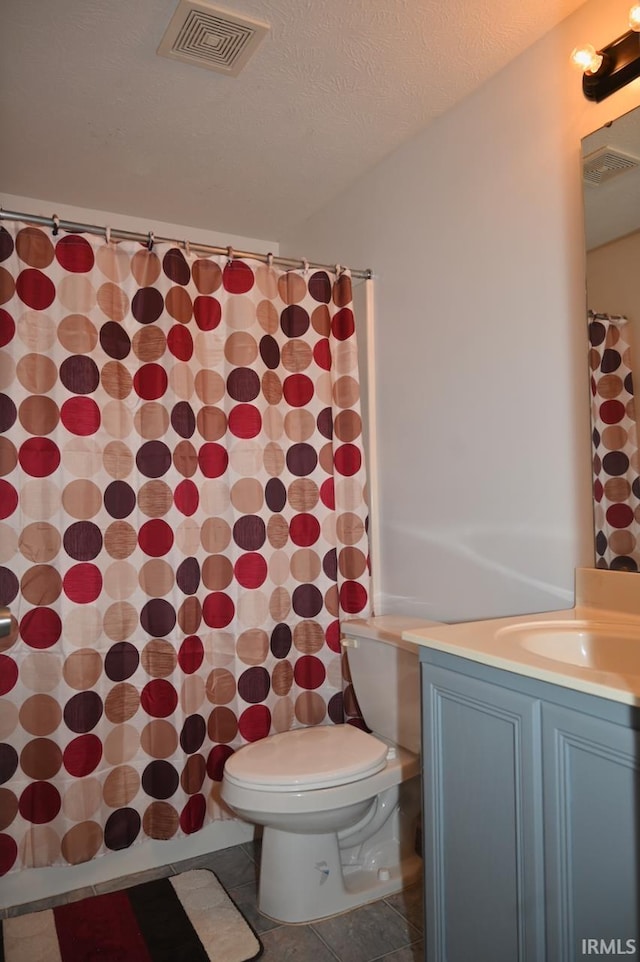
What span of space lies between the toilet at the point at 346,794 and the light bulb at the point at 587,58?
1.53m

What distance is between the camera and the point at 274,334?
2316mm

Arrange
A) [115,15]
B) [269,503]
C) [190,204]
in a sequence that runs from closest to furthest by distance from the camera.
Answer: [115,15] → [269,503] → [190,204]

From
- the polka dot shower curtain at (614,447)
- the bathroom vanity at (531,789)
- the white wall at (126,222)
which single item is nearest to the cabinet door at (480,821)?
the bathroom vanity at (531,789)

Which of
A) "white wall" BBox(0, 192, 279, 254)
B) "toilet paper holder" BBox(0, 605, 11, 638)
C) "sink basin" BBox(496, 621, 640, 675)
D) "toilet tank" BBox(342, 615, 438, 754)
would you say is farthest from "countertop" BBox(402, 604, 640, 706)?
"white wall" BBox(0, 192, 279, 254)

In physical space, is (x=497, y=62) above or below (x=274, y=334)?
above

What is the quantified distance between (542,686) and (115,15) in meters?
1.77

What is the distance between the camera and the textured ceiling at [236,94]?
5.37ft

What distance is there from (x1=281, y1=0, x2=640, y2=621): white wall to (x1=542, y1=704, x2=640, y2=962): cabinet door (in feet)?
2.12

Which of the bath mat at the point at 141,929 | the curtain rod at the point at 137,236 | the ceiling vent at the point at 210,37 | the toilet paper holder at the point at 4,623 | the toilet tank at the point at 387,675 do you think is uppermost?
the ceiling vent at the point at 210,37

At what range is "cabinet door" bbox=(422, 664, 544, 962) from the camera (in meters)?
1.13

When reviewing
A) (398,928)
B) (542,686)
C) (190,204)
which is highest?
(190,204)

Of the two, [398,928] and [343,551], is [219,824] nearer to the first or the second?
[398,928]

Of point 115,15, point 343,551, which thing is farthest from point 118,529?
point 115,15

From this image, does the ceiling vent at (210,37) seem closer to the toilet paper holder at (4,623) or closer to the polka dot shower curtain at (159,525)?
the polka dot shower curtain at (159,525)
